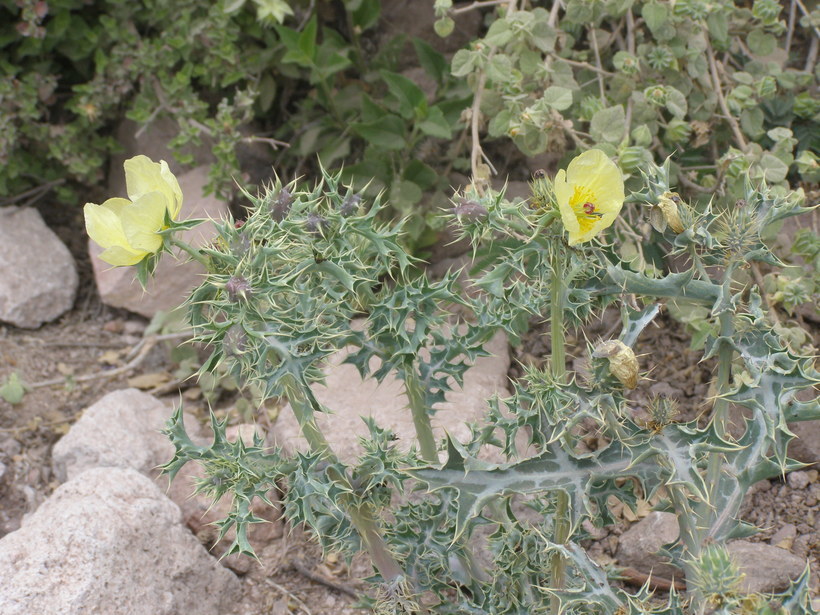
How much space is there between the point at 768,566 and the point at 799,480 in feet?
1.58

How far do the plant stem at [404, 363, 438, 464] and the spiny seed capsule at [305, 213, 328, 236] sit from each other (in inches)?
15.8

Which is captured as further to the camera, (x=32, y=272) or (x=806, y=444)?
(x=32, y=272)

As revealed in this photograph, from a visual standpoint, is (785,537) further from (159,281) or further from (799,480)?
(159,281)

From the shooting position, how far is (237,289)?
5.45 feet

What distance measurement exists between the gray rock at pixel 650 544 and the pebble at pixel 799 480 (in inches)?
18.2

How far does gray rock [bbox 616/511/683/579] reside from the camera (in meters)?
2.56

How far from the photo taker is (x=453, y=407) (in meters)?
3.02

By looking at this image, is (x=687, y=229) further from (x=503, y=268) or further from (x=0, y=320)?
(x=0, y=320)

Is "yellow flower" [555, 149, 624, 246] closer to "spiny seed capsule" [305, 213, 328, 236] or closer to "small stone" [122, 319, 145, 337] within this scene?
"spiny seed capsule" [305, 213, 328, 236]

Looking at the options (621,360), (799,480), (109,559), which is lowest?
(799,480)

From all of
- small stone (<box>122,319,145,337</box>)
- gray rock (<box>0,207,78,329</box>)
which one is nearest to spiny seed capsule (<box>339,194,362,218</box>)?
small stone (<box>122,319,145,337</box>)

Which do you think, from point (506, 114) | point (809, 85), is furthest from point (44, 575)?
point (809, 85)

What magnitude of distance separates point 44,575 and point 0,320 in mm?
1863

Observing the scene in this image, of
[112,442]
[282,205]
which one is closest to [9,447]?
[112,442]
